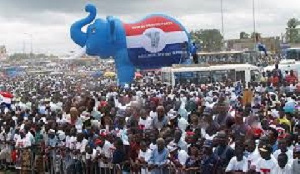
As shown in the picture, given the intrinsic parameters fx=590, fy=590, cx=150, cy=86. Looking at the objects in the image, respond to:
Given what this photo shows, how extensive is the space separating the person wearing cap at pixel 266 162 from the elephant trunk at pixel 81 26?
2134 centimetres

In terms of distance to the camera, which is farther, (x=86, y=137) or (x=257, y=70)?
(x=257, y=70)

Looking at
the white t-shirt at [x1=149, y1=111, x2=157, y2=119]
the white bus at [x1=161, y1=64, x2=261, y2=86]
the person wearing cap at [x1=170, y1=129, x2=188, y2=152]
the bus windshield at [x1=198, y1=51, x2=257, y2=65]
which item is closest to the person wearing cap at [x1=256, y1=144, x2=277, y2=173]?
the person wearing cap at [x1=170, y1=129, x2=188, y2=152]

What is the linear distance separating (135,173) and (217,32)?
9395 centimetres

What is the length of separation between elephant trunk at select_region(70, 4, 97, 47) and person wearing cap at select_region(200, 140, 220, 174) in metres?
20.7

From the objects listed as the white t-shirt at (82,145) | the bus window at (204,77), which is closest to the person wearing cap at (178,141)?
the white t-shirt at (82,145)

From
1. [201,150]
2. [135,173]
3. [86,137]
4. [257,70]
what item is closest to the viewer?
[201,150]

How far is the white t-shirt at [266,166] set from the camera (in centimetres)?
812

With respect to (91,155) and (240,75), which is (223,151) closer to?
(91,155)

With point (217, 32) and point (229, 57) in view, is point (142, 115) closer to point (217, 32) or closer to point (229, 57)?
point (229, 57)

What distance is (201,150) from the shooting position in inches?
357

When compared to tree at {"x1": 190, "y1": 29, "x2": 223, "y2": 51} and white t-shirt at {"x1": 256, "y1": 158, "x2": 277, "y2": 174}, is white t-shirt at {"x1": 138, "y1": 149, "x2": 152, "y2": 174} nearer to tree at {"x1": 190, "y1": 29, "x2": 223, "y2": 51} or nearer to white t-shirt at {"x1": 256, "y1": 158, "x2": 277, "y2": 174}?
white t-shirt at {"x1": 256, "y1": 158, "x2": 277, "y2": 174}

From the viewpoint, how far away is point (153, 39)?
29344 mm

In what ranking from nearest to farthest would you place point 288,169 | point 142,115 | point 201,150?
point 288,169 < point 201,150 < point 142,115

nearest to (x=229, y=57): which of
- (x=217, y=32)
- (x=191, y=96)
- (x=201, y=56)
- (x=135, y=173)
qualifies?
(x=201, y=56)
